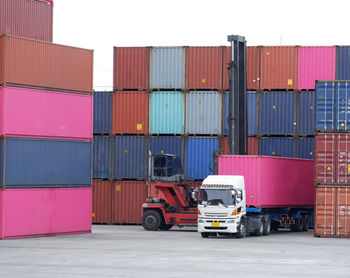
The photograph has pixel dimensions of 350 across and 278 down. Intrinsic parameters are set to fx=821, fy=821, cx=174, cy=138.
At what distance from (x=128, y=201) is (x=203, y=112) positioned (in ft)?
21.3

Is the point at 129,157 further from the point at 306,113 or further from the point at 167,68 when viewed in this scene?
the point at 306,113

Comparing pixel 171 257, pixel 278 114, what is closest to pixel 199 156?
pixel 278 114

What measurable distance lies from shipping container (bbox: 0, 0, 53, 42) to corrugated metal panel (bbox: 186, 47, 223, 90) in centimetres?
1042

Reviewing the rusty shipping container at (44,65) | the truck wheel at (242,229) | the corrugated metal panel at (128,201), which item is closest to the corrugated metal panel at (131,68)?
the corrugated metal panel at (128,201)

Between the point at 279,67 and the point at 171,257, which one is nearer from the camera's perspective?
the point at 171,257

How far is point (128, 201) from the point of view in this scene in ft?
150

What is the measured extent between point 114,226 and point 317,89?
48.4ft

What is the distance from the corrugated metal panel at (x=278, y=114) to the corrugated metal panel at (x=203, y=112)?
96.2 inches

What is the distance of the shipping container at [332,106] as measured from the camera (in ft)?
116

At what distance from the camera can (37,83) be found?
112 feet

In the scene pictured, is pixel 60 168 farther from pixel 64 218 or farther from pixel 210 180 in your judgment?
pixel 210 180

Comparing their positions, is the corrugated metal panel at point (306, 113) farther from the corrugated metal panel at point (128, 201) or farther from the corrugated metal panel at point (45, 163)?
the corrugated metal panel at point (45, 163)

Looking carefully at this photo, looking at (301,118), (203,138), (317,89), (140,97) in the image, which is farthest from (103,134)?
(317,89)

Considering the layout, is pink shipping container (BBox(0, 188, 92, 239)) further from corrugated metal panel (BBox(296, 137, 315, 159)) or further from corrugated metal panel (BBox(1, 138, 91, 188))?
corrugated metal panel (BBox(296, 137, 315, 159))
